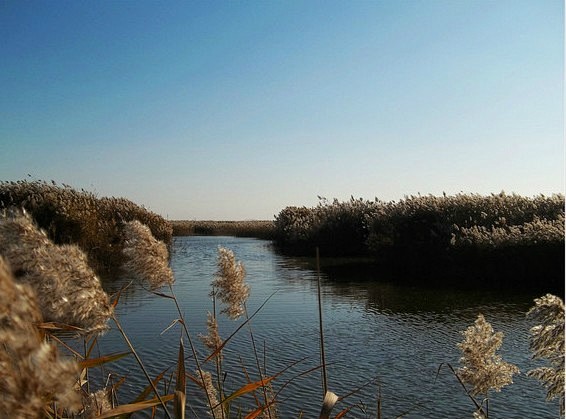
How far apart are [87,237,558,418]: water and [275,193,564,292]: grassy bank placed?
1784 millimetres

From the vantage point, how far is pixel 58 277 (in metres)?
1.50

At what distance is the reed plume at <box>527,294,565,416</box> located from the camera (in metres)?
1.85

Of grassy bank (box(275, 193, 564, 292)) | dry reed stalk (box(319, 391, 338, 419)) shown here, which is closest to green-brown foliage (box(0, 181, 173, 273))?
grassy bank (box(275, 193, 564, 292))

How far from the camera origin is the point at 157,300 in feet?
30.9

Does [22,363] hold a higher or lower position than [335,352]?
higher

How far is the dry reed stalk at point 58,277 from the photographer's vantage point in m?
1.47

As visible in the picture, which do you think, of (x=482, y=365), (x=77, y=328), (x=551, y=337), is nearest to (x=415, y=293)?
(x=482, y=365)

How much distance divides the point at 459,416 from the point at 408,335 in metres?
2.63

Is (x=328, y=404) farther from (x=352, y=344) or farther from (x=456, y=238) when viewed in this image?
(x=456, y=238)

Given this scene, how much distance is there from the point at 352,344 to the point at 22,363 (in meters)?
5.95

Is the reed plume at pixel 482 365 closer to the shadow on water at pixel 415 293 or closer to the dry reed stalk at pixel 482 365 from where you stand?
the dry reed stalk at pixel 482 365

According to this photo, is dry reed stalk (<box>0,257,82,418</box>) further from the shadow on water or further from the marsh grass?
the shadow on water

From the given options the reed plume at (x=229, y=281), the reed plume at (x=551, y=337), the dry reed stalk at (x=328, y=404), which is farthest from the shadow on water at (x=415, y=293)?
the dry reed stalk at (x=328, y=404)

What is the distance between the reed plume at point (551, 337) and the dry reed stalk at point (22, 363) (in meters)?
1.49
